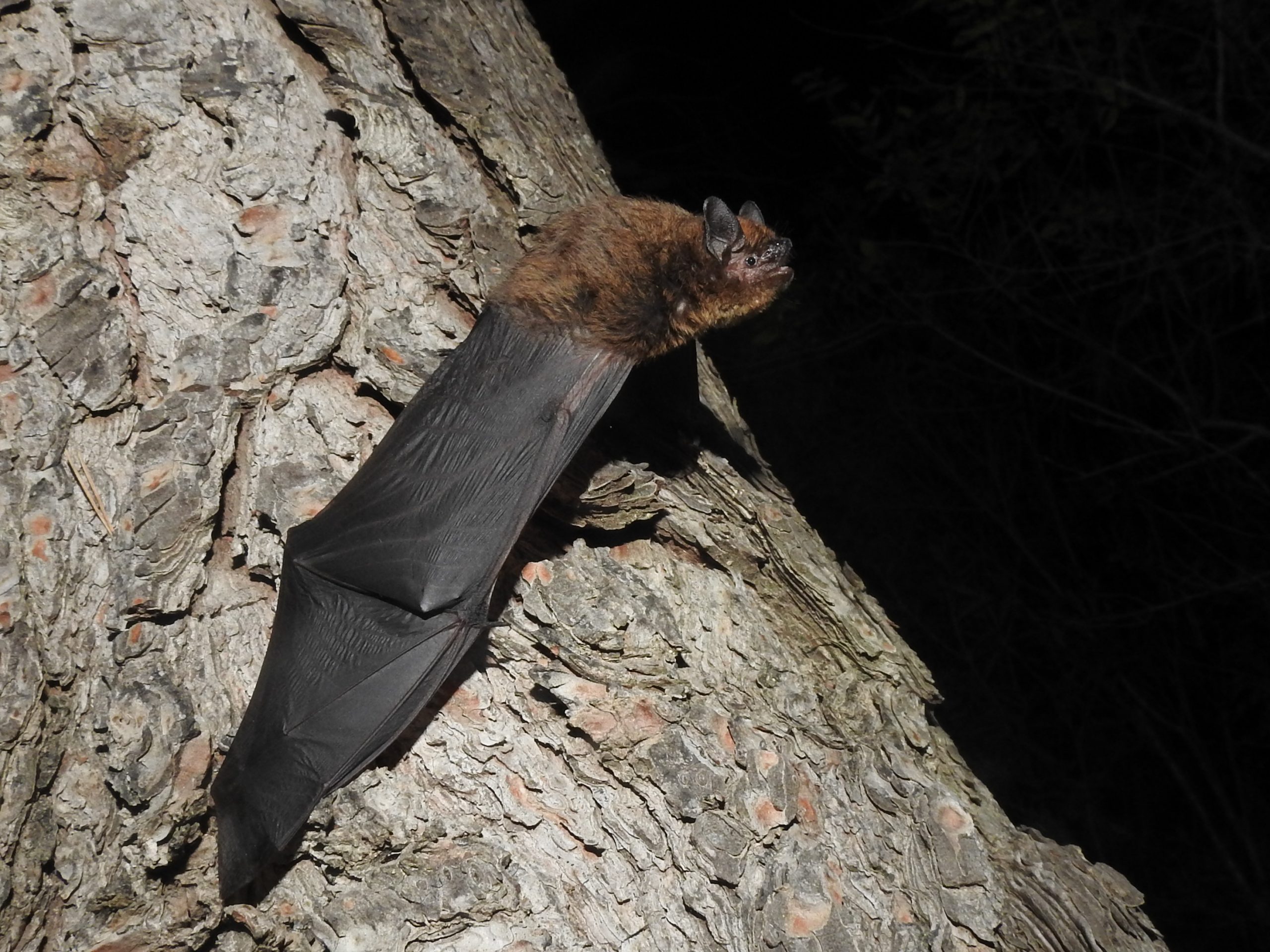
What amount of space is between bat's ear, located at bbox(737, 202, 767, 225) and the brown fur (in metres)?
0.03

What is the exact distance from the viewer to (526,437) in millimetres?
2215

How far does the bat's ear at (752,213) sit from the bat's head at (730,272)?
0.02 m

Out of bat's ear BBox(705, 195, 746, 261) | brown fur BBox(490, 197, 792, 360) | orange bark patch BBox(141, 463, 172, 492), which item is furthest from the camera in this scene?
bat's ear BBox(705, 195, 746, 261)

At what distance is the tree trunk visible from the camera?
1.85 m

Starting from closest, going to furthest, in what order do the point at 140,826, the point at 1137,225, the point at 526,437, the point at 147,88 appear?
1. the point at 140,826
2. the point at 147,88
3. the point at 526,437
4. the point at 1137,225

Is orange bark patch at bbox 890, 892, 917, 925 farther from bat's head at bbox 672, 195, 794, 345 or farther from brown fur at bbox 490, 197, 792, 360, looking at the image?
bat's head at bbox 672, 195, 794, 345

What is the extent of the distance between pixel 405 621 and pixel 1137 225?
340 cm

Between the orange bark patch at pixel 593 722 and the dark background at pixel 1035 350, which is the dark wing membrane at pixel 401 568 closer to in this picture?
the orange bark patch at pixel 593 722

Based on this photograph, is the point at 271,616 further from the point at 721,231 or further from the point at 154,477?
the point at 721,231

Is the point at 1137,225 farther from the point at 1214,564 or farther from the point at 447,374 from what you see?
the point at 447,374

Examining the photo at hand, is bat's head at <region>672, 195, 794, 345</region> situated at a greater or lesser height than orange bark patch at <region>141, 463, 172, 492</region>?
greater

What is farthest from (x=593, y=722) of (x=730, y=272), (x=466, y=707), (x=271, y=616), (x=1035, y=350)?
(x=1035, y=350)

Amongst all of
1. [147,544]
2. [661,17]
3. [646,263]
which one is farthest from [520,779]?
[661,17]

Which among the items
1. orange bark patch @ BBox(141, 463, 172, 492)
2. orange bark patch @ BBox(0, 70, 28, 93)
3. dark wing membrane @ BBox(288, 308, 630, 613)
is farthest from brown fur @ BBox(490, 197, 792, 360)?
orange bark patch @ BBox(0, 70, 28, 93)
